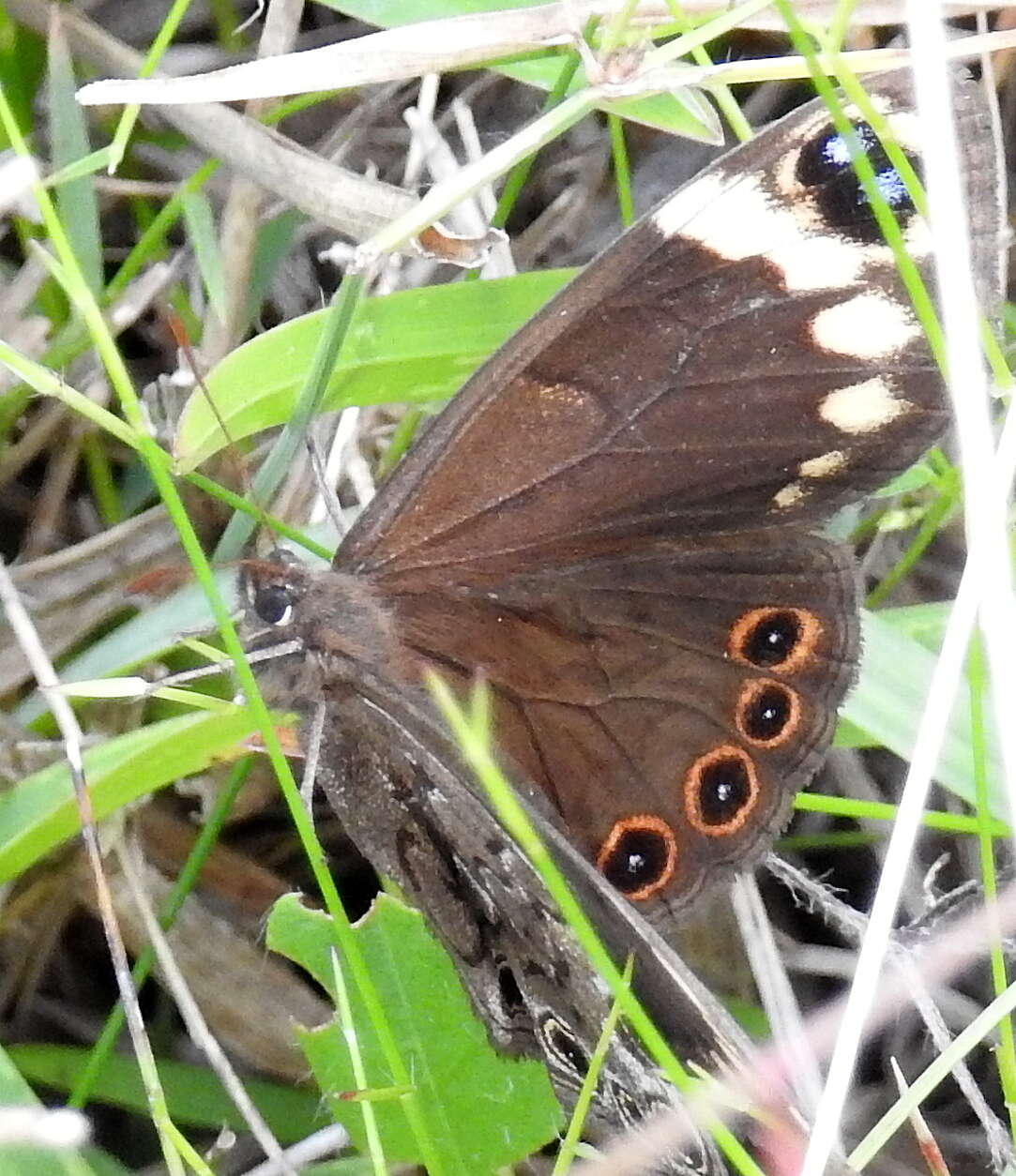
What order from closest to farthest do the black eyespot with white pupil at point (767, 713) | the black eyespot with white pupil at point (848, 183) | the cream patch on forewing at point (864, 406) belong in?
1. the black eyespot with white pupil at point (848, 183)
2. the cream patch on forewing at point (864, 406)
3. the black eyespot with white pupil at point (767, 713)

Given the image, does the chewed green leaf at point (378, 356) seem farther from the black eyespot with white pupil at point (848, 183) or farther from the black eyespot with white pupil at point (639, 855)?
the black eyespot with white pupil at point (639, 855)

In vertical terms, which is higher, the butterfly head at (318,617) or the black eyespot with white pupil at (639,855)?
the butterfly head at (318,617)

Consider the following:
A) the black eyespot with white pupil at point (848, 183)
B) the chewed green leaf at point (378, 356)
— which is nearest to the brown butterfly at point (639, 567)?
the black eyespot with white pupil at point (848, 183)

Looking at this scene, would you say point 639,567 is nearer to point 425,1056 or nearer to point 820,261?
point 820,261

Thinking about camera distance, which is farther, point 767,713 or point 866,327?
point 767,713

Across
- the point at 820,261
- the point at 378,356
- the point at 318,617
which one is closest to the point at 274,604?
the point at 318,617

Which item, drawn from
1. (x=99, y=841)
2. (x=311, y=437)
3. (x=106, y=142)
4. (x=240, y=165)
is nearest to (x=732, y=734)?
(x=311, y=437)

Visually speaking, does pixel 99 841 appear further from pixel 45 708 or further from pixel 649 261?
pixel 649 261
